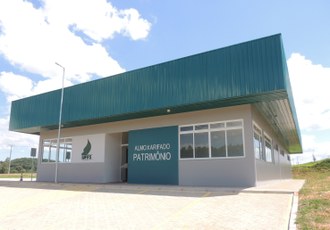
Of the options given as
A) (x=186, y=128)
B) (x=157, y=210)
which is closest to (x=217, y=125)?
(x=186, y=128)

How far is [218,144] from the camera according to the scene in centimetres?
1452

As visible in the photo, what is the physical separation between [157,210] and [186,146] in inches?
268

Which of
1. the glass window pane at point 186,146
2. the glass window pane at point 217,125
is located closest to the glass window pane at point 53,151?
the glass window pane at point 186,146

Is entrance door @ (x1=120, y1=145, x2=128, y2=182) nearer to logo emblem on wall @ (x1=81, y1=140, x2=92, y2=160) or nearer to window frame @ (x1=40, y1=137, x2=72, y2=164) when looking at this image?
logo emblem on wall @ (x1=81, y1=140, x2=92, y2=160)

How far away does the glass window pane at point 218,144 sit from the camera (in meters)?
14.3

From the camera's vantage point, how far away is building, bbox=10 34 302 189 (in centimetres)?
1283

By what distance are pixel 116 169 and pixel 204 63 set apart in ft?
32.6

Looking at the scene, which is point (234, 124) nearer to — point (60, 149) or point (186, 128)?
point (186, 128)

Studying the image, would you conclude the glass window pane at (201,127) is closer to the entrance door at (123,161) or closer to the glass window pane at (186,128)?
the glass window pane at (186,128)

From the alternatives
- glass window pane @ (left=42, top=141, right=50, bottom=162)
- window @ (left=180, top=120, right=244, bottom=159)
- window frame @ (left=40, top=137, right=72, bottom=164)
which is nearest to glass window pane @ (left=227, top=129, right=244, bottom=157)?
window @ (left=180, top=120, right=244, bottom=159)

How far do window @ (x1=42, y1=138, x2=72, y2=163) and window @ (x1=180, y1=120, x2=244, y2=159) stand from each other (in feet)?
31.4

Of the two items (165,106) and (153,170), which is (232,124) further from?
(153,170)

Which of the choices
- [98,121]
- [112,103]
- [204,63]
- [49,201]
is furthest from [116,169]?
[204,63]

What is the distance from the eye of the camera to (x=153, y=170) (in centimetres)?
1658
